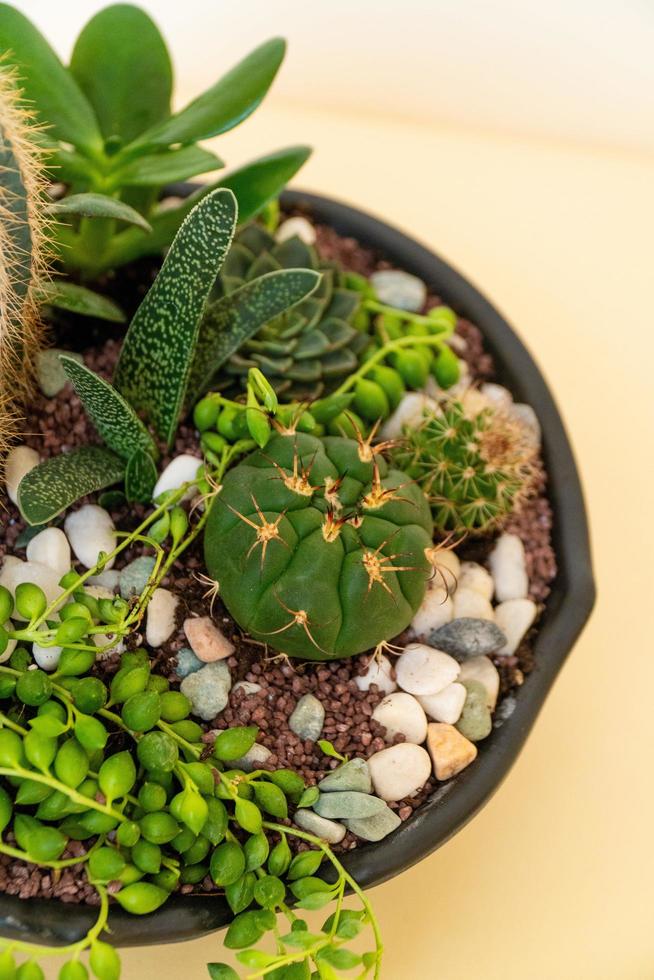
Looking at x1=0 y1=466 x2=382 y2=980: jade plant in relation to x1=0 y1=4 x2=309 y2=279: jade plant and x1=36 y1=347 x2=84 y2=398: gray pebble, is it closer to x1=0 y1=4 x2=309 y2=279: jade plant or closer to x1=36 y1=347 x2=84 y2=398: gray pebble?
x1=36 y1=347 x2=84 y2=398: gray pebble

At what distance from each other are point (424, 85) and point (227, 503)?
1.14 meters

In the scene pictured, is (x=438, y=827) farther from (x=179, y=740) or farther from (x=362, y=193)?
(x=362, y=193)

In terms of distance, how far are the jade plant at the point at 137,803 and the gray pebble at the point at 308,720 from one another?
0.04m

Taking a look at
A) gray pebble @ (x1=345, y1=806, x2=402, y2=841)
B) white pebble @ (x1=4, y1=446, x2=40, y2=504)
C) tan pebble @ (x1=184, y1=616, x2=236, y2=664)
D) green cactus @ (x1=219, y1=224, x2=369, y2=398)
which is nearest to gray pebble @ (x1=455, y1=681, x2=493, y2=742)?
gray pebble @ (x1=345, y1=806, x2=402, y2=841)

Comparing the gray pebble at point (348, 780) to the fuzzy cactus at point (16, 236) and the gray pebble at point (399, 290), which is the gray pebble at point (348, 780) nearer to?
the fuzzy cactus at point (16, 236)

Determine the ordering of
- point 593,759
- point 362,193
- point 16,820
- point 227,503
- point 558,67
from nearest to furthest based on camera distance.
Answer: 1. point 16,820
2. point 227,503
3. point 593,759
4. point 362,193
5. point 558,67

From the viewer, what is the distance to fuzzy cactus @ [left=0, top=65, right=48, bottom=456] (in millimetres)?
722

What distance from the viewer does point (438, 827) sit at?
2.65 ft

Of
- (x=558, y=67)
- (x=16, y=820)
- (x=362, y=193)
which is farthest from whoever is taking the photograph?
(x=558, y=67)

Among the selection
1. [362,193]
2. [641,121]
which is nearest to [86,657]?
[362,193]

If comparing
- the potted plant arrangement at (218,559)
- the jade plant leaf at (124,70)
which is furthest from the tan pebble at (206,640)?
the jade plant leaf at (124,70)

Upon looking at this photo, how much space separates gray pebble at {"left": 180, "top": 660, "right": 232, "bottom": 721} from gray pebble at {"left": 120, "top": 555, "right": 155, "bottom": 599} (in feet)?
0.27

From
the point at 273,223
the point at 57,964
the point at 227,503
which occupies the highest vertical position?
the point at 273,223

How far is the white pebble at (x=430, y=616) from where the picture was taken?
2.99 feet
